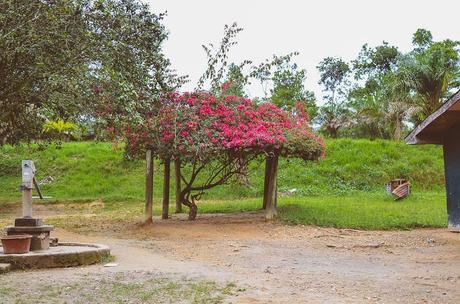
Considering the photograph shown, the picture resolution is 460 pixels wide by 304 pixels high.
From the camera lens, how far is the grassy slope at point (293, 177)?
20031mm

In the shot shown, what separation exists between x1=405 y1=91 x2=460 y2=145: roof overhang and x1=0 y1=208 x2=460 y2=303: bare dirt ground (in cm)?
222

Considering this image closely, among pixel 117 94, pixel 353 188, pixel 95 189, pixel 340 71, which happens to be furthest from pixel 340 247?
pixel 340 71

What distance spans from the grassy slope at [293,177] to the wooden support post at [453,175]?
4056mm

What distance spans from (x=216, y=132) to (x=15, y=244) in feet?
21.5

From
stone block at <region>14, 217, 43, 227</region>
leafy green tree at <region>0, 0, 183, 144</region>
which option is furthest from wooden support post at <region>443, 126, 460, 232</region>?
stone block at <region>14, 217, 43, 227</region>

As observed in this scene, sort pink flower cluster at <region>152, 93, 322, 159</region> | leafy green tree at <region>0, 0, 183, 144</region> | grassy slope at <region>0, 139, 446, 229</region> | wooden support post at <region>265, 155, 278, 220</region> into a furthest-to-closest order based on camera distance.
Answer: grassy slope at <region>0, 139, 446, 229</region> → wooden support post at <region>265, 155, 278, 220</region> → pink flower cluster at <region>152, 93, 322, 159</region> → leafy green tree at <region>0, 0, 183, 144</region>

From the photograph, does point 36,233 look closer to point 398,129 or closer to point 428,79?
point 428,79

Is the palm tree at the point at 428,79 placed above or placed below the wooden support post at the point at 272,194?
above

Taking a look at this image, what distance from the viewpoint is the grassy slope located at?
20031mm

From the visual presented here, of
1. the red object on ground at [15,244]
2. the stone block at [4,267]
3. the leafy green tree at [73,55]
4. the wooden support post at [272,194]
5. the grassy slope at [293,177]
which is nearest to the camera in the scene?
the stone block at [4,267]

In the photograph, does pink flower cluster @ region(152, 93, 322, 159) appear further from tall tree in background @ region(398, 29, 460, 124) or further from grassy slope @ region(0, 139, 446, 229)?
tall tree in background @ region(398, 29, 460, 124)

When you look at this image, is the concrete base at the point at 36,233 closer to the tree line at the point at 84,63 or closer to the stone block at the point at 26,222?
the stone block at the point at 26,222

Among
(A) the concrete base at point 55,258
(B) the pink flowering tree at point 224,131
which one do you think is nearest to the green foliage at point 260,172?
(B) the pink flowering tree at point 224,131

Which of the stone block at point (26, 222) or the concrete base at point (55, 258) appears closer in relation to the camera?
the concrete base at point (55, 258)
